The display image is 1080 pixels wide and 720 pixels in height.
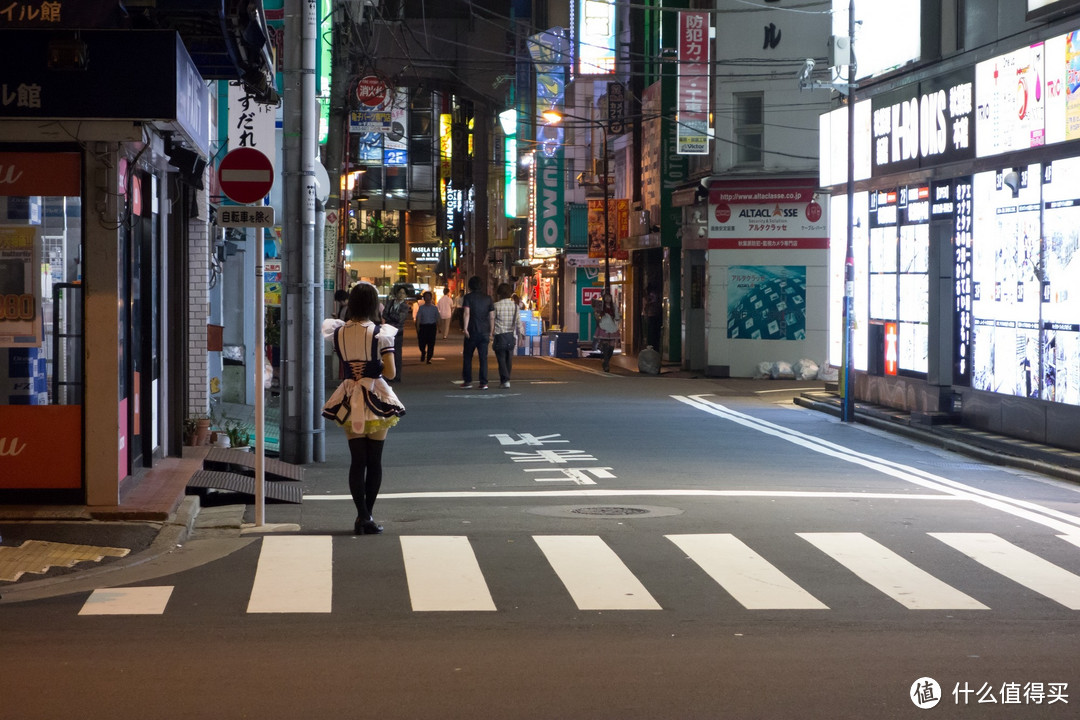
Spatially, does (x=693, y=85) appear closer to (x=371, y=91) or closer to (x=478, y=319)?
(x=371, y=91)

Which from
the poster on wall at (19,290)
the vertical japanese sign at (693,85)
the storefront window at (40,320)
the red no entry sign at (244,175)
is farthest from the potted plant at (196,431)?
the vertical japanese sign at (693,85)

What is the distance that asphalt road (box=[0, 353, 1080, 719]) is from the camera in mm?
6410

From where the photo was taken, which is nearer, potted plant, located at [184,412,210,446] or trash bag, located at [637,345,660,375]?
potted plant, located at [184,412,210,446]

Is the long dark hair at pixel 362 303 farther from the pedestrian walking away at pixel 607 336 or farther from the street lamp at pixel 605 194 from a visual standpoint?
the street lamp at pixel 605 194

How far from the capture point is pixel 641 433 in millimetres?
19297

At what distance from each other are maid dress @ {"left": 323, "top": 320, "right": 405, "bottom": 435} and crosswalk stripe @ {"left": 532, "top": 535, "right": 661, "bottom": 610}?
5.19 feet

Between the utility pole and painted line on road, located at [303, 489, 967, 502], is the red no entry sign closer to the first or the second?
painted line on road, located at [303, 489, 967, 502]

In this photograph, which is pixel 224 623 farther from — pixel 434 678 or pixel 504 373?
pixel 504 373

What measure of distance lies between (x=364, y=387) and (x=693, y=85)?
23827mm

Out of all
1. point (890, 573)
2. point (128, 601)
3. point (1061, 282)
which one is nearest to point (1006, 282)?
point (1061, 282)

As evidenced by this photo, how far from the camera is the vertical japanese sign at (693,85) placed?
32.9 m

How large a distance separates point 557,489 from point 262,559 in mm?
4404

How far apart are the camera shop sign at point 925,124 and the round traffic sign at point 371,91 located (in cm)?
1255
